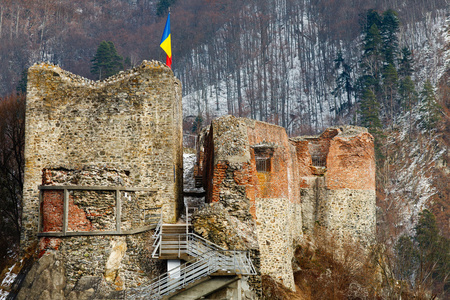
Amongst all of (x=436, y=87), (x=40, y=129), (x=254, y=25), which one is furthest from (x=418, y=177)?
(x=254, y=25)

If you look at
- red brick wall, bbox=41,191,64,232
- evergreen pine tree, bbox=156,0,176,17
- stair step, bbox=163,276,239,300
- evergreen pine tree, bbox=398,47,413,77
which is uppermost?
evergreen pine tree, bbox=156,0,176,17

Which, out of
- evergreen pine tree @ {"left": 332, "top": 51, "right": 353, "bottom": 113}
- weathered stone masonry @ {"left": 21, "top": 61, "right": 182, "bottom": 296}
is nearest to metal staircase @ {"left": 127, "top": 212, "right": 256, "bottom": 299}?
weathered stone masonry @ {"left": 21, "top": 61, "right": 182, "bottom": 296}

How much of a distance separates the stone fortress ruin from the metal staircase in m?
0.17

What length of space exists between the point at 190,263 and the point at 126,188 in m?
3.18

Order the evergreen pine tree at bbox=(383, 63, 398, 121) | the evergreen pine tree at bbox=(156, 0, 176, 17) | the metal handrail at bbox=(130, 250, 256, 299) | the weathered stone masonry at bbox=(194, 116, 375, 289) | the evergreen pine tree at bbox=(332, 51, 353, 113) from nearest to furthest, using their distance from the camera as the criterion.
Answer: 1. the metal handrail at bbox=(130, 250, 256, 299)
2. the weathered stone masonry at bbox=(194, 116, 375, 289)
3. the evergreen pine tree at bbox=(383, 63, 398, 121)
4. the evergreen pine tree at bbox=(332, 51, 353, 113)
5. the evergreen pine tree at bbox=(156, 0, 176, 17)

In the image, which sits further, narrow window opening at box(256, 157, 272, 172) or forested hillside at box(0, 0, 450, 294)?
Result: forested hillside at box(0, 0, 450, 294)

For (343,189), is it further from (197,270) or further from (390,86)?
(390,86)

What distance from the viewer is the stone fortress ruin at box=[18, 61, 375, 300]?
1445cm

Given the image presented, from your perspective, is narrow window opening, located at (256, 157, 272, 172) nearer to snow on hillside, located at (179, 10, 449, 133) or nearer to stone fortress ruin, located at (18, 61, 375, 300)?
stone fortress ruin, located at (18, 61, 375, 300)

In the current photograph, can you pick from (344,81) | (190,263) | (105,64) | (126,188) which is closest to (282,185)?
(190,263)

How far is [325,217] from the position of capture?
26.7 meters

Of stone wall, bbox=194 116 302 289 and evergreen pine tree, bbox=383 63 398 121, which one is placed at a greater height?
evergreen pine tree, bbox=383 63 398 121

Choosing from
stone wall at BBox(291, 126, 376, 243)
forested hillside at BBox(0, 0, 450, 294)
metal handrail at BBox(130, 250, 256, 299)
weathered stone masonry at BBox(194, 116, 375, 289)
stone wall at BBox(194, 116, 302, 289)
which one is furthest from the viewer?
forested hillside at BBox(0, 0, 450, 294)

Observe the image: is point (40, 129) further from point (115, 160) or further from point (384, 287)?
point (384, 287)
